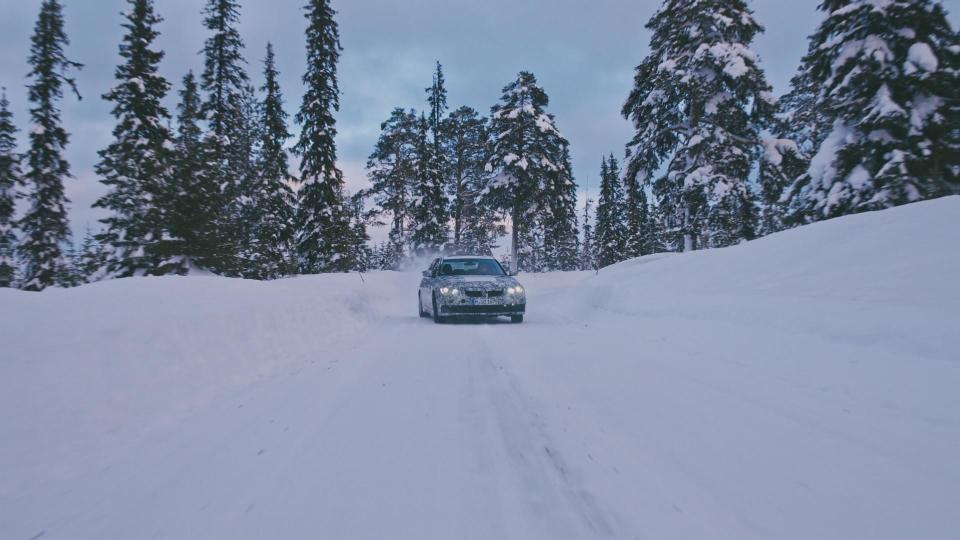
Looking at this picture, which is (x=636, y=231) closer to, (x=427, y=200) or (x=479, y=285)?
(x=427, y=200)

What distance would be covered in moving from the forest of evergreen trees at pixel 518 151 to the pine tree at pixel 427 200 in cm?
16

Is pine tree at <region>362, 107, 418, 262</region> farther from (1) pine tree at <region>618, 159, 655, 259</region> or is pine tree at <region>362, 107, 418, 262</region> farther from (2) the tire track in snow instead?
(2) the tire track in snow

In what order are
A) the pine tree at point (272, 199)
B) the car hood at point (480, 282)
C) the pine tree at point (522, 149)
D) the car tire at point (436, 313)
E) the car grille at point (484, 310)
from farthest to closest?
the pine tree at point (522, 149), the pine tree at point (272, 199), the car tire at point (436, 313), the car hood at point (480, 282), the car grille at point (484, 310)

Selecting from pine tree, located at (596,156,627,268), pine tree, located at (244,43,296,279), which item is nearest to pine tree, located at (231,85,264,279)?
pine tree, located at (244,43,296,279)

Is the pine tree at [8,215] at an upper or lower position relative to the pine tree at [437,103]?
lower

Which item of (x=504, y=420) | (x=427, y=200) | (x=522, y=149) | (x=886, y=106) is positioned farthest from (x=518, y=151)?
(x=504, y=420)

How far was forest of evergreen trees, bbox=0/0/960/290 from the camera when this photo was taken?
487 inches

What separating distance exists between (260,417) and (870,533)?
13.7 feet

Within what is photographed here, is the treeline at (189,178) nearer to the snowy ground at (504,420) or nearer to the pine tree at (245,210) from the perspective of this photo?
the pine tree at (245,210)

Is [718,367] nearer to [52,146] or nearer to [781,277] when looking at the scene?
[781,277]

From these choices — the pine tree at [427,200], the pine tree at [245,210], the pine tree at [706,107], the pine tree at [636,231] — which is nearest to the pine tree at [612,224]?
the pine tree at [636,231]

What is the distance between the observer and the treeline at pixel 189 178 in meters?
13.1

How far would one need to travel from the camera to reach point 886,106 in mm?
11922

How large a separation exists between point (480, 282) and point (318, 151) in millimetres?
18909
